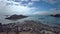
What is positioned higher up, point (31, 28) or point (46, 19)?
point (46, 19)

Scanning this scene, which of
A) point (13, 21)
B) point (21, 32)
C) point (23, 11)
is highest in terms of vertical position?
point (23, 11)

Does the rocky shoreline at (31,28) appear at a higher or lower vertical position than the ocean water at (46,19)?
lower

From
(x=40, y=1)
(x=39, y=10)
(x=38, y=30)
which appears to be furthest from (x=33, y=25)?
(x=40, y=1)

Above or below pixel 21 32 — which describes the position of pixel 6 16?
above

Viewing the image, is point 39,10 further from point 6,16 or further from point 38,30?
point 6,16

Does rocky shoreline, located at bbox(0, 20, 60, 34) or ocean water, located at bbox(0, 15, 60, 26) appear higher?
ocean water, located at bbox(0, 15, 60, 26)

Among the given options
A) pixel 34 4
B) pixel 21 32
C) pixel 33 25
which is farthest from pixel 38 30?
pixel 34 4
